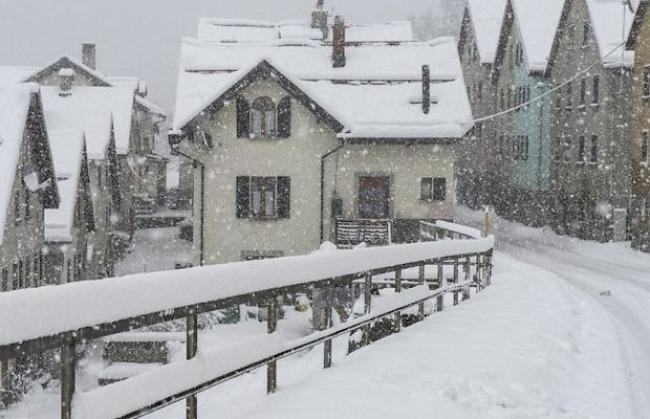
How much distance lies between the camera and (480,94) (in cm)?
5778

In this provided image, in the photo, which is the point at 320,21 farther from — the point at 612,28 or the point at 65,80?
the point at 65,80

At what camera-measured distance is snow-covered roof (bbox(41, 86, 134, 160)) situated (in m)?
42.5

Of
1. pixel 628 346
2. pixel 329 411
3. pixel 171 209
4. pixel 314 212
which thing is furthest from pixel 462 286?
pixel 171 209

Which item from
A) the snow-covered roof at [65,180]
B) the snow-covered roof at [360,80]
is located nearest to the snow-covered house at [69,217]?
the snow-covered roof at [65,180]

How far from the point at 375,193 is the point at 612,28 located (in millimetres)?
15062

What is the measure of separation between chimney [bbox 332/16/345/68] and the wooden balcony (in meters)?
7.45

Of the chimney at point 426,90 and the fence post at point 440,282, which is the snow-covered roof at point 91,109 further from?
the fence post at point 440,282

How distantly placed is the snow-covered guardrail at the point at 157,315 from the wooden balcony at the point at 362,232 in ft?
75.8

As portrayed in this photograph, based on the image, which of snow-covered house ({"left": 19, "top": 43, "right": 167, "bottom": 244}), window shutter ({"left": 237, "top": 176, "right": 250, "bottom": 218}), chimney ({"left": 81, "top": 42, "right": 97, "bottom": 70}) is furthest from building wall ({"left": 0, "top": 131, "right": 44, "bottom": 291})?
chimney ({"left": 81, "top": 42, "right": 97, "bottom": 70})

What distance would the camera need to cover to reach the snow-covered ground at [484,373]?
596cm

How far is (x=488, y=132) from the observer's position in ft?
187

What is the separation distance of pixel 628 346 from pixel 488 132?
4693 centimetres

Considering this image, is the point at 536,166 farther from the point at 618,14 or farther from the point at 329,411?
the point at 329,411

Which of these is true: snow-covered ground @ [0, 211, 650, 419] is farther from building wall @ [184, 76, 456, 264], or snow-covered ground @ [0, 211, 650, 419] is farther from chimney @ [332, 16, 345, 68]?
chimney @ [332, 16, 345, 68]
